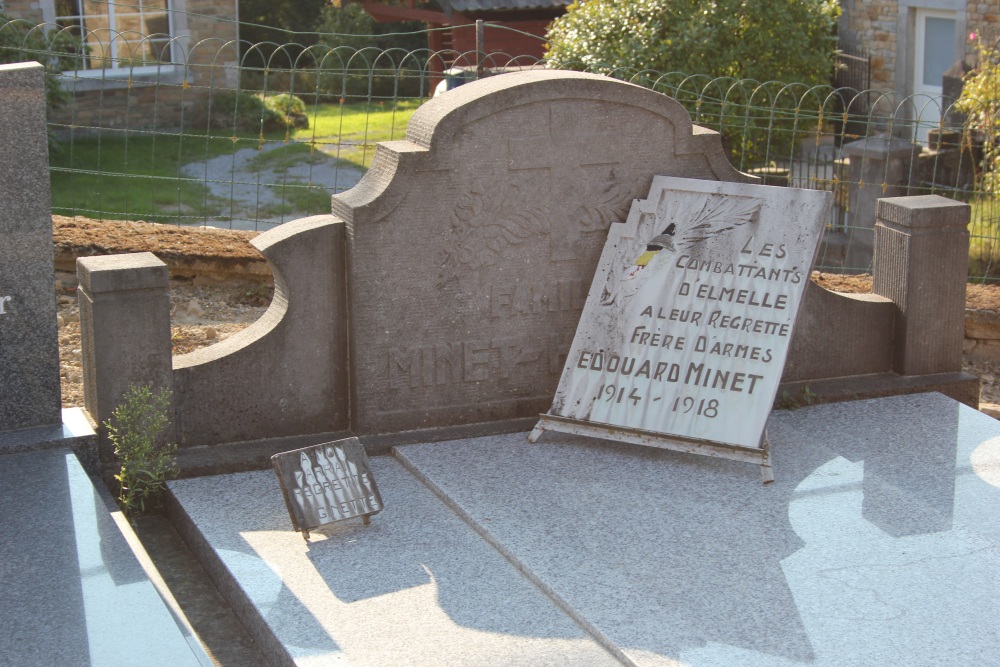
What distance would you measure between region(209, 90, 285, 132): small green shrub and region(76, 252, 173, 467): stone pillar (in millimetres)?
10861

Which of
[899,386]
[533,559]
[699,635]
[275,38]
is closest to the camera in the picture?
[699,635]

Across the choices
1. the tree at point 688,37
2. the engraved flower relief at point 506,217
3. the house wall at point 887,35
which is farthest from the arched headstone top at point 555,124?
the house wall at point 887,35

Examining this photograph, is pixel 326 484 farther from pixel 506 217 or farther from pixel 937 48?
pixel 937 48

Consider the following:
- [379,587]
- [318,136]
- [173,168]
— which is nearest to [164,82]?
[318,136]

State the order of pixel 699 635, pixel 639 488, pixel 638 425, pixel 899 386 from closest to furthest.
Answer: pixel 699 635 < pixel 639 488 < pixel 638 425 < pixel 899 386

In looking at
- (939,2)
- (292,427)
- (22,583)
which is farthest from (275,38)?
(22,583)

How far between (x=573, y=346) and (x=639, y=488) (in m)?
0.77

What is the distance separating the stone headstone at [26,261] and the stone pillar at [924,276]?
3.76m

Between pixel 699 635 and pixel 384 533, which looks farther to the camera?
pixel 384 533

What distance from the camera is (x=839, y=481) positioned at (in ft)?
15.8

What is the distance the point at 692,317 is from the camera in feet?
16.9

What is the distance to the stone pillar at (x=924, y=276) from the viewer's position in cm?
573

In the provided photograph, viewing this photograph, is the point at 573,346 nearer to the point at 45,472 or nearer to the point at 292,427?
the point at 292,427

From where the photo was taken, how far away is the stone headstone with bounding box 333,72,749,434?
4977 millimetres
